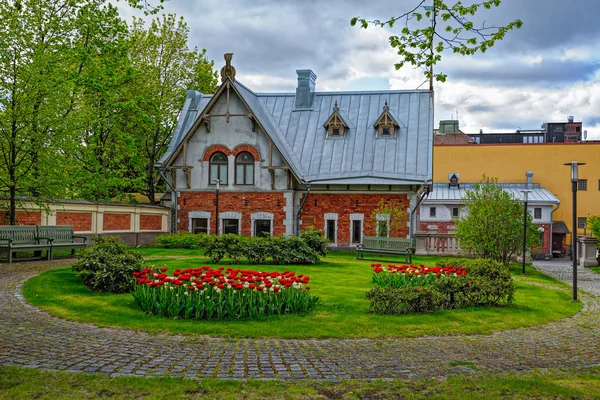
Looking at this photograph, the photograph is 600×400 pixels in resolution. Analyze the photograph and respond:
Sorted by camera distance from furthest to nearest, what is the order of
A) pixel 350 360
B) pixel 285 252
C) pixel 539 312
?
pixel 285 252 → pixel 539 312 → pixel 350 360

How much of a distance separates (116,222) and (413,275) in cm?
1657

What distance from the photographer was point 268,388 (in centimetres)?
592

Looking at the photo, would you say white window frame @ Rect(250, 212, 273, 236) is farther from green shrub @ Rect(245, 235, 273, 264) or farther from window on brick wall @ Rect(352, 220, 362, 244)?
green shrub @ Rect(245, 235, 273, 264)

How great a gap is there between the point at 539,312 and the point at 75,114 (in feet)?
53.0

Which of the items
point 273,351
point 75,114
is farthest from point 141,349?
point 75,114

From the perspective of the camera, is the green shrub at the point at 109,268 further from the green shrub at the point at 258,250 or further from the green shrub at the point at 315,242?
the green shrub at the point at 315,242

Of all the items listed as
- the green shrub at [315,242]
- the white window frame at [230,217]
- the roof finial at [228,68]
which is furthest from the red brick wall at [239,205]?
the green shrub at [315,242]

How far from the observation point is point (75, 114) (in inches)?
796

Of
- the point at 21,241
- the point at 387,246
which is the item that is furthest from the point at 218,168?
the point at 21,241

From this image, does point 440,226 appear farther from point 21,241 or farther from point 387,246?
point 21,241

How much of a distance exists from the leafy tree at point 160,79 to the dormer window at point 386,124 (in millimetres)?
12598

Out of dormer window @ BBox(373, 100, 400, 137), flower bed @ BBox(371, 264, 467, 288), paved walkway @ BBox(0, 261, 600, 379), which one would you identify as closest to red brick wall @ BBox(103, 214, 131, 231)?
dormer window @ BBox(373, 100, 400, 137)

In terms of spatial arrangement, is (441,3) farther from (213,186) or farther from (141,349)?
(213,186)

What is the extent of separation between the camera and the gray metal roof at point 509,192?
4447cm
